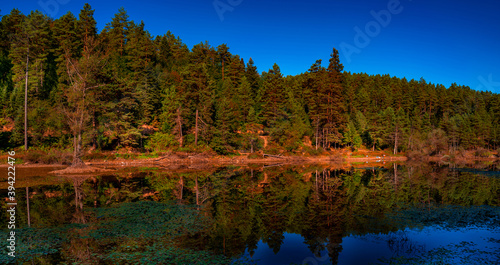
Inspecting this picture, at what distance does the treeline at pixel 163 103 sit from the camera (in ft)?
151

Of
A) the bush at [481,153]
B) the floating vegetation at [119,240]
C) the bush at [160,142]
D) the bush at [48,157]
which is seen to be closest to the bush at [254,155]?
the bush at [160,142]

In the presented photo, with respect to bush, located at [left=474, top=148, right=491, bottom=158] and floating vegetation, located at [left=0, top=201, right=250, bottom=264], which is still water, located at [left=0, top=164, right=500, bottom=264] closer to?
floating vegetation, located at [left=0, top=201, right=250, bottom=264]

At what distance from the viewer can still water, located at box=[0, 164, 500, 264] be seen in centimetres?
1177

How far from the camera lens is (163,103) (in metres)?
59.5

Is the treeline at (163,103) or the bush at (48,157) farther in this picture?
the treeline at (163,103)

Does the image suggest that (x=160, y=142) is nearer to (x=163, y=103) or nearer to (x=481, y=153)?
(x=163, y=103)

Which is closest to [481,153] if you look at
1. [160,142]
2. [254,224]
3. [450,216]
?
[450,216]

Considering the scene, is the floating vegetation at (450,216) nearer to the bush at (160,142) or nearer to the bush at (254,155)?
the bush at (254,155)

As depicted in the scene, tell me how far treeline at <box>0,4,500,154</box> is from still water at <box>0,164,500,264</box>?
2029 centimetres

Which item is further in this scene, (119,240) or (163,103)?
(163,103)

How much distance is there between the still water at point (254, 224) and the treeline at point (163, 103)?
2029 cm

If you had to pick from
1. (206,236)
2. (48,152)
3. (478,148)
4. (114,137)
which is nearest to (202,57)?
(114,137)

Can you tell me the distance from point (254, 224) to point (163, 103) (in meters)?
47.9

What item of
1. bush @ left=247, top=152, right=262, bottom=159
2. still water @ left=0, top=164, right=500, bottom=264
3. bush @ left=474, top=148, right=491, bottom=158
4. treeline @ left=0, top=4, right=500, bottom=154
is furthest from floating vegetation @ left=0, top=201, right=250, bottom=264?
bush @ left=474, top=148, right=491, bottom=158
